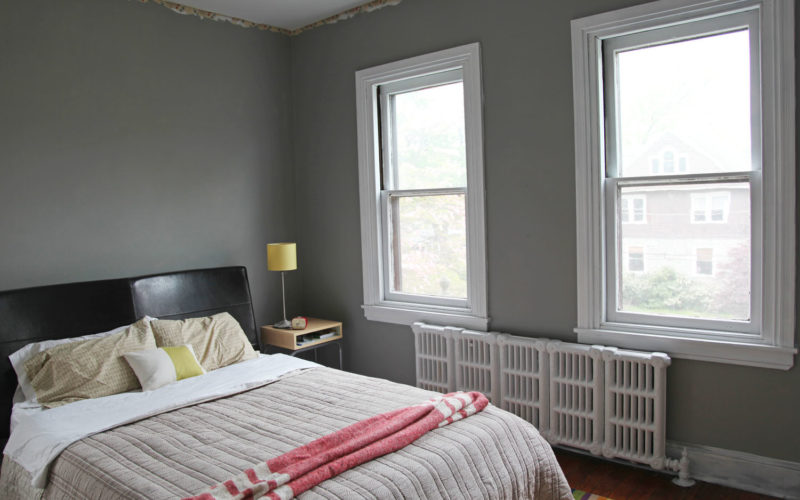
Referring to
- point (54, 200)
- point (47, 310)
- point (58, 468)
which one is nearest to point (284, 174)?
point (54, 200)

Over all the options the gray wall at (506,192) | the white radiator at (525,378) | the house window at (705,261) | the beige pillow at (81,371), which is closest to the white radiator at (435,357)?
the gray wall at (506,192)

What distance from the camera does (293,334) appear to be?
166 inches

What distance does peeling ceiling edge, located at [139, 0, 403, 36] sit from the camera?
4.11 m

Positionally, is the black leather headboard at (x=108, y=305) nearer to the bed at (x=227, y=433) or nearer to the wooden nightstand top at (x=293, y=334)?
the bed at (x=227, y=433)

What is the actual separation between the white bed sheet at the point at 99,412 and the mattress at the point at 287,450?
4 centimetres

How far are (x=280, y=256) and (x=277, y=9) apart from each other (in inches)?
69.2

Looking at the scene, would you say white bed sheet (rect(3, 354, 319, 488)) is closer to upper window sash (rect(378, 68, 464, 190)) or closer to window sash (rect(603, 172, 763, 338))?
upper window sash (rect(378, 68, 464, 190))

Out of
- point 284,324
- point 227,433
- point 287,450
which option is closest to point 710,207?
point 287,450

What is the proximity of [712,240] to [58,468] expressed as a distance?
3241 millimetres

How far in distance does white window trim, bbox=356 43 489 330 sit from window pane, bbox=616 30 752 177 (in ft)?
2.86

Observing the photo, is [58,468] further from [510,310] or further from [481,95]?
[481,95]

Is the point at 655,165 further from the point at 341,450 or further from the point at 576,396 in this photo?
the point at 341,450

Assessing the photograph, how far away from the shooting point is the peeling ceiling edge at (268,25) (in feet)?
13.5

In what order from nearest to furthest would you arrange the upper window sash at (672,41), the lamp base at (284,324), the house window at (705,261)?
the upper window sash at (672,41) < the house window at (705,261) < the lamp base at (284,324)
